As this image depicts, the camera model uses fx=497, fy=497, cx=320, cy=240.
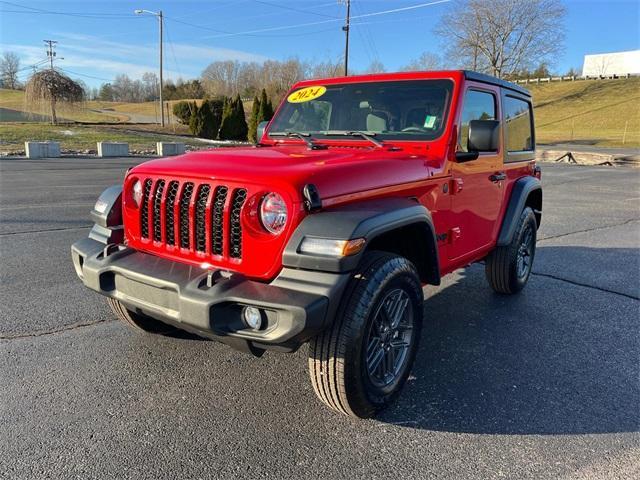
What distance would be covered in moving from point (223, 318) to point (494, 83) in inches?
123

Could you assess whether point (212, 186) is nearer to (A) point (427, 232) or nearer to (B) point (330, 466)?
(A) point (427, 232)

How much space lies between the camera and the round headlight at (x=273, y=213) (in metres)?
2.48

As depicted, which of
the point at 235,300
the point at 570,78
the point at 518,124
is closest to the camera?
the point at 235,300

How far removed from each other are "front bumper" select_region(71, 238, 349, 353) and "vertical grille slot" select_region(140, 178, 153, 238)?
13.3 inches

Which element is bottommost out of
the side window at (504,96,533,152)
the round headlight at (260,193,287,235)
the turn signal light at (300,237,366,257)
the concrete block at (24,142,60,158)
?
the concrete block at (24,142,60,158)

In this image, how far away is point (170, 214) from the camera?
2852mm

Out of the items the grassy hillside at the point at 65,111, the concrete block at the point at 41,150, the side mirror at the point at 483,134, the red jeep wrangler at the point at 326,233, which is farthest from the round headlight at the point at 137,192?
the grassy hillside at the point at 65,111

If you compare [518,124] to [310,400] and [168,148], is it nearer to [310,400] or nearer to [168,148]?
[310,400]

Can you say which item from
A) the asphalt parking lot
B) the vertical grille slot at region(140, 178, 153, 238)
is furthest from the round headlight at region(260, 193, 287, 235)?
the asphalt parking lot

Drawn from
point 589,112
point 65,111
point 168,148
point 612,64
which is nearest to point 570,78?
point 612,64

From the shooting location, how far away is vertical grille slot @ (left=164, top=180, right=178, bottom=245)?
9.25 ft

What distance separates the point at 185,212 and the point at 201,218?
0.45ft

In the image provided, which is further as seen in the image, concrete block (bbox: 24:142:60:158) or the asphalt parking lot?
concrete block (bbox: 24:142:60:158)

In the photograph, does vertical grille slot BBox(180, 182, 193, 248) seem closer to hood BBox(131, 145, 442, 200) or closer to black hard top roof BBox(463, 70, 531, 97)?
hood BBox(131, 145, 442, 200)
